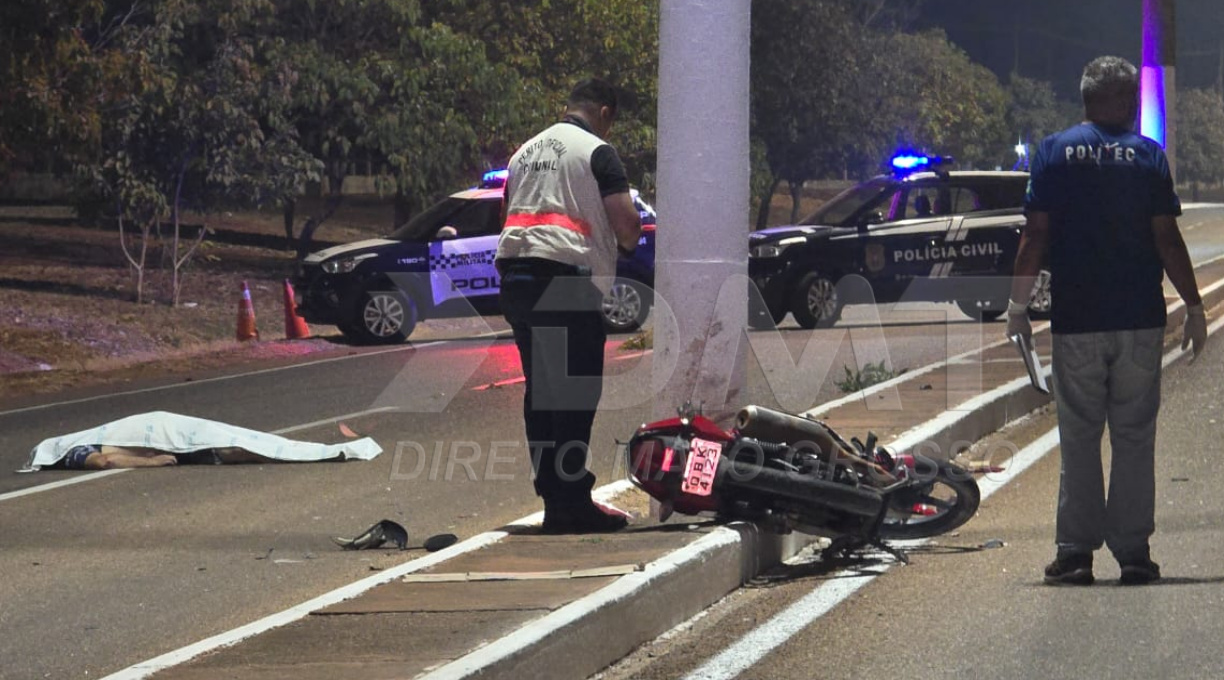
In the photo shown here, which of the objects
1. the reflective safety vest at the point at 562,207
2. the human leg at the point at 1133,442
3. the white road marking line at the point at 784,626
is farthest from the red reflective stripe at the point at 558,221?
the human leg at the point at 1133,442

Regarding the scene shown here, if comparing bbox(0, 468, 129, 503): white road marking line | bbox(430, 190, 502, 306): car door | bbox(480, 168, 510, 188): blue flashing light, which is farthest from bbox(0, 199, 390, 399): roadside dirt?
bbox(0, 468, 129, 503): white road marking line

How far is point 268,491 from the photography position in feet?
35.1

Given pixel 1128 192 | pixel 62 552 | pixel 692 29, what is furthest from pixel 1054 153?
pixel 62 552

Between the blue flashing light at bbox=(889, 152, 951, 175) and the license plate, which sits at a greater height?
the blue flashing light at bbox=(889, 152, 951, 175)

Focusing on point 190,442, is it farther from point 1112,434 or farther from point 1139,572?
point 1139,572

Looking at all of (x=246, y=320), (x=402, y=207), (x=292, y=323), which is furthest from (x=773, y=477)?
(x=402, y=207)

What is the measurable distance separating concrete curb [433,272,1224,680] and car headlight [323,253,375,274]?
1344 cm

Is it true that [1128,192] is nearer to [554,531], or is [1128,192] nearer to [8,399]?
[554,531]

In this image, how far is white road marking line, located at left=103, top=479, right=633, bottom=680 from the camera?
5668 mm

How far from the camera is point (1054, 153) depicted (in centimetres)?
710

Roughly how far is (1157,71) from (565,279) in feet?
52.1

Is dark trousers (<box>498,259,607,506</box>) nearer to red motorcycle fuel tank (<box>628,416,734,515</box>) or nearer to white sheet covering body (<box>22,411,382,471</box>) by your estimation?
red motorcycle fuel tank (<box>628,416,734,515</box>)

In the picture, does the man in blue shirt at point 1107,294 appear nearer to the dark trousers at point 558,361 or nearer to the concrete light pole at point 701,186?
the concrete light pole at point 701,186

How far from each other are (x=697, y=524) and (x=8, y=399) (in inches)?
435
